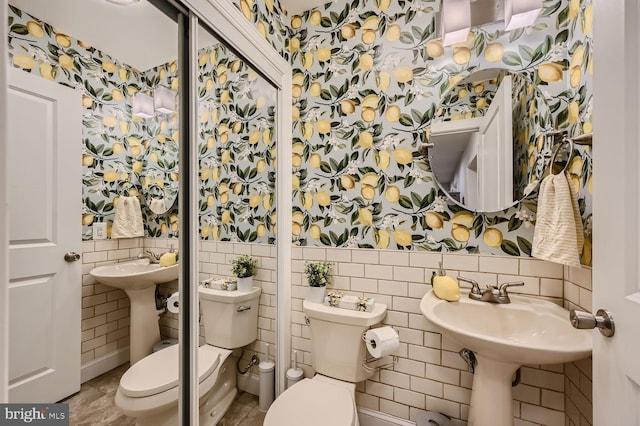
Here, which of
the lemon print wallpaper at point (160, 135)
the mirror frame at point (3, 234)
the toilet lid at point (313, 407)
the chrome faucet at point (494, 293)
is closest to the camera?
the mirror frame at point (3, 234)

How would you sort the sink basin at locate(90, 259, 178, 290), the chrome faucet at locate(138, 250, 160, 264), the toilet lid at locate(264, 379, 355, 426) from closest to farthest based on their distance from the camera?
the sink basin at locate(90, 259, 178, 290)
the chrome faucet at locate(138, 250, 160, 264)
the toilet lid at locate(264, 379, 355, 426)

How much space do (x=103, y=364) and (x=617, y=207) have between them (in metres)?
1.44

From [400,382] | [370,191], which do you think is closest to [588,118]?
[370,191]

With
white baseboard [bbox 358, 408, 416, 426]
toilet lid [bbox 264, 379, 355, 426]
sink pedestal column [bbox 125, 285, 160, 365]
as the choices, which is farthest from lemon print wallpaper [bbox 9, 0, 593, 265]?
white baseboard [bbox 358, 408, 416, 426]

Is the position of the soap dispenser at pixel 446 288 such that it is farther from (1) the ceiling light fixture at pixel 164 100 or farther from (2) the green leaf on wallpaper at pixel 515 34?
(1) the ceiling light fixture at pixel 164 100

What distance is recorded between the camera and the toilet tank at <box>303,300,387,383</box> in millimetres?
1357

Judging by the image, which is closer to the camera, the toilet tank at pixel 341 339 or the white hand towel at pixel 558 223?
the white hand towel at pixel 558 223

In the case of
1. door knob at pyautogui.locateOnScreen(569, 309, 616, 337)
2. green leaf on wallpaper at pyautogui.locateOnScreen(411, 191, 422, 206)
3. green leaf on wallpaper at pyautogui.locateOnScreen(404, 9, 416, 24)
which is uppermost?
green leaf on wallpaper at pyautogui.locateOnScreen(404, 9, 416, 24)

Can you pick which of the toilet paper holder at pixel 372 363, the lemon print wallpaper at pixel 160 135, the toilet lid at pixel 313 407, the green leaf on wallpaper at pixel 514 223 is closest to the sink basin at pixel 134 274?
the lemon print wallpaper at pixel 160 135

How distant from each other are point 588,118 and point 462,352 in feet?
3.65

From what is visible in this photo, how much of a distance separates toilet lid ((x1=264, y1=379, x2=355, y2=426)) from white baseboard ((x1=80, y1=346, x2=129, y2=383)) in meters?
0.60

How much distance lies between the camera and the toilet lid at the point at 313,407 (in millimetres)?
1103

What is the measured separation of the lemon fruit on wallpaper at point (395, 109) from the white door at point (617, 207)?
523 mm

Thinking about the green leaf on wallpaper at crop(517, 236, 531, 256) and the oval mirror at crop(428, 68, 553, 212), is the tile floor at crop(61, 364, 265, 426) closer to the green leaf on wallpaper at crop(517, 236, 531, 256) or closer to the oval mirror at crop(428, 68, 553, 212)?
the oval mirror at crop(428, 68, 553, 212)
